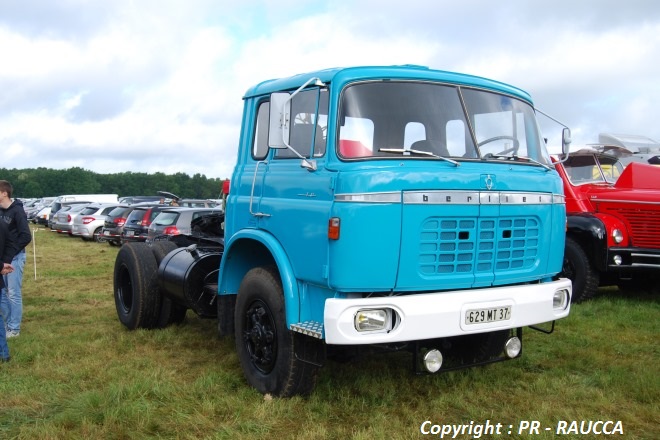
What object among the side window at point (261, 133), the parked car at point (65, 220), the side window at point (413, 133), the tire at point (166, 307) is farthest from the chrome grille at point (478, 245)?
the parked car at point (65, 220)

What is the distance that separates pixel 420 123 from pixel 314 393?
2.23 meters

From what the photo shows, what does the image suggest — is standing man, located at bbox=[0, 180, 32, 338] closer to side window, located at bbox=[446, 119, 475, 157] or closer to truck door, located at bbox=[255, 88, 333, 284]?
truck door, located at bbox=[255, 88, 333, 284]

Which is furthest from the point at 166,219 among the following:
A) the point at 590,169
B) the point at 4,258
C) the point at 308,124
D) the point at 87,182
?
the point at 87,182

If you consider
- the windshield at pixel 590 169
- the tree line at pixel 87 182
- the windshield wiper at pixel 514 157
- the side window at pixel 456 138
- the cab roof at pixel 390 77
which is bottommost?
the windshield wiper at pixel 514 157

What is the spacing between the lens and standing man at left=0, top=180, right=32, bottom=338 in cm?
702

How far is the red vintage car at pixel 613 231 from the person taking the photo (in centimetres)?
884

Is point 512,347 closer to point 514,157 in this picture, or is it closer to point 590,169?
point 514,157

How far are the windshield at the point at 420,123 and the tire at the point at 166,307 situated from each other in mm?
3762

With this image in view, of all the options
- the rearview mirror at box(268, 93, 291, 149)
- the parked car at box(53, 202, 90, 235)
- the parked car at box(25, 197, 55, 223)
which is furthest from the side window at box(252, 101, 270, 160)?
the parked car at box(25, 197, 55, 223)

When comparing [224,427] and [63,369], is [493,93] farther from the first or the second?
[63,369]

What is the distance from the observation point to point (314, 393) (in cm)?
513

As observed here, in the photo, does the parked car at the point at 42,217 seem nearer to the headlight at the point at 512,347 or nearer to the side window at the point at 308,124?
the side window at the point at 308,124

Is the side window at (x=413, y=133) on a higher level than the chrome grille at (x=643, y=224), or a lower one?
higher

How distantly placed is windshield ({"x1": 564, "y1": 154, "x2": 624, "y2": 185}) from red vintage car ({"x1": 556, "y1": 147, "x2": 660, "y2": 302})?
0.31 meters
